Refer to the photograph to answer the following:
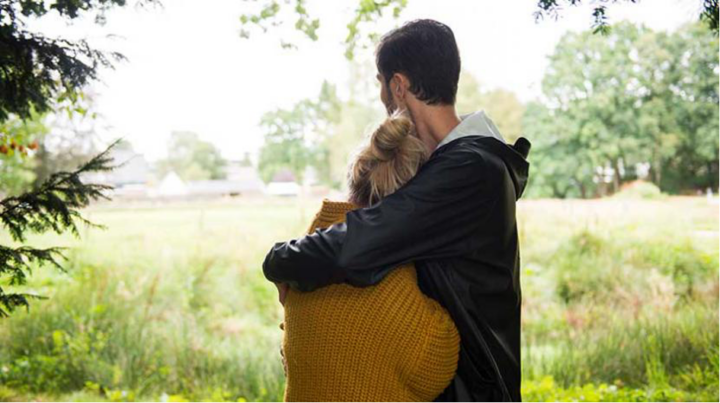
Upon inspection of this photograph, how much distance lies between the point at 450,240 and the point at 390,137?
27cm

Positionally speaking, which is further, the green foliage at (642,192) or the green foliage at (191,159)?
the green foliage at (642,192)

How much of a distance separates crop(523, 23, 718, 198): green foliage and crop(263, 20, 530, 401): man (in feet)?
19.3

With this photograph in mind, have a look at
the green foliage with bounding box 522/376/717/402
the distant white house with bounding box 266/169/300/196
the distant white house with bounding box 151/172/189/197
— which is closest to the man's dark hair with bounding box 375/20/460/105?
the green foliage with bounding box 522/376/717/402

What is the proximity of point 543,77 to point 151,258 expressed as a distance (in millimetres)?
5403

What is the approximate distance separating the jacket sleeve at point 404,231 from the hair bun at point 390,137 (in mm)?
98

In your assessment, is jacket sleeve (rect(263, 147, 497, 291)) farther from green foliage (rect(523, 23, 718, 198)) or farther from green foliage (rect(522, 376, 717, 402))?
green foliage (rect(523, 23, 718, 198))

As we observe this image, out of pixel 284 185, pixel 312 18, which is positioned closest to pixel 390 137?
pixel 312 18

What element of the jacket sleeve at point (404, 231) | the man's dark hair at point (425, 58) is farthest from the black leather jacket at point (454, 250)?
the man's dark hair at point (425, 58)

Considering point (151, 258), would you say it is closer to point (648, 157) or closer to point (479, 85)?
point (479, 85)

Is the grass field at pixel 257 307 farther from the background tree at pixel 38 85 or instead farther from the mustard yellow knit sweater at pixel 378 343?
the mustard yellow knit sweater at pixel 378 343

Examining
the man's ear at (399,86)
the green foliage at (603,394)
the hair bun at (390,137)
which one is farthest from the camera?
the green foliage at (603,394)

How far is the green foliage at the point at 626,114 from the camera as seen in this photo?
7102 millimetres

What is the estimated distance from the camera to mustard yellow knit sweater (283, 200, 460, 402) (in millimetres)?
1355

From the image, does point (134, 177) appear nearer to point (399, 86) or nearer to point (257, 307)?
point (257, 307)
